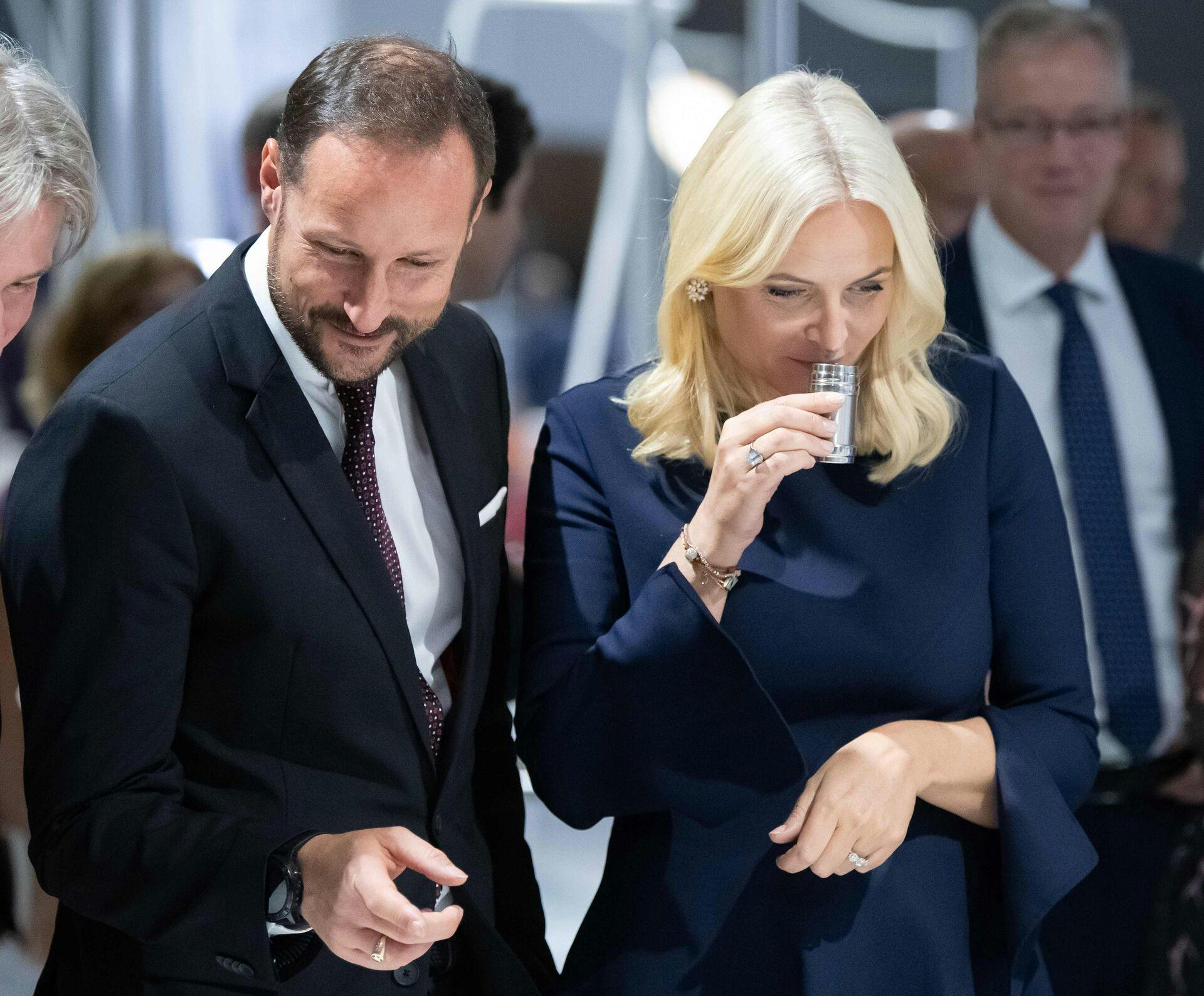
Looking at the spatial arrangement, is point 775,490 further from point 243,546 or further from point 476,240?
point 476,240

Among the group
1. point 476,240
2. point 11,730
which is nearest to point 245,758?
point 11,730

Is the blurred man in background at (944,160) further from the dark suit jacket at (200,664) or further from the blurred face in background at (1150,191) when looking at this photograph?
the dark suit jacket at (200,664)

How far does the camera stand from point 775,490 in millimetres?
1742

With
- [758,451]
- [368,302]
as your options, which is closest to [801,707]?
[758,451]

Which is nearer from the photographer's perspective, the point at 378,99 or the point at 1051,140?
the point at 378,99

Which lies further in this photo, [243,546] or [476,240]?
[476,240]

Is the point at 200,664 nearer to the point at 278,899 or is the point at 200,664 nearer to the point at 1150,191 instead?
the point at 278,899

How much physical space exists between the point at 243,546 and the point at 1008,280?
1773mm

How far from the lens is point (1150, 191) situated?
2928mm

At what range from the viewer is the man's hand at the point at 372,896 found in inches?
52.1

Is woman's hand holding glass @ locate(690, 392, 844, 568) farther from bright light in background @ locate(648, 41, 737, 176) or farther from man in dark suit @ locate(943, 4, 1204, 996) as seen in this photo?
bright light in background @ locate(648, 41, 737, 176)

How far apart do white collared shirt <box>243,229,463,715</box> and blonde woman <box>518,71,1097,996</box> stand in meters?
0.10

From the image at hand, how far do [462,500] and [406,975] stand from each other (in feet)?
1.84

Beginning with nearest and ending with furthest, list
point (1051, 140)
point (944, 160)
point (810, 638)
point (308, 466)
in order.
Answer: point (308, 466) → point (810, 638) → point (1051, 140) → point (944, 160)
